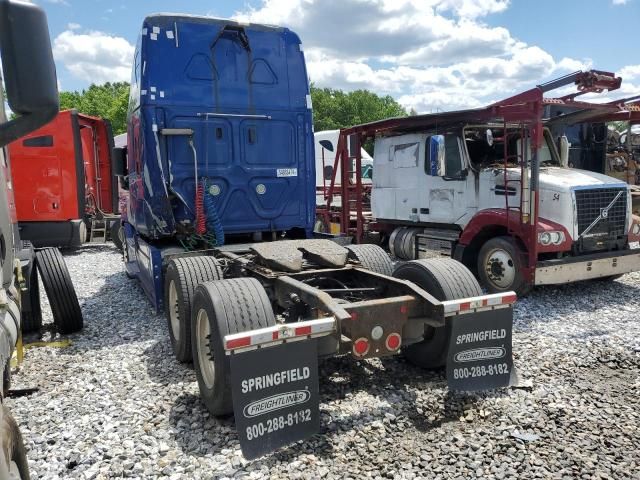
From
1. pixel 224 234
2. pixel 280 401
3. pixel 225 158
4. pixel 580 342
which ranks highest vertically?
pixel 225 158

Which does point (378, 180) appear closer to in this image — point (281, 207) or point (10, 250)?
point (281, 207)

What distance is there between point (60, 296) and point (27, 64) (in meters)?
4.37

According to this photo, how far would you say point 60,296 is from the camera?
216 inches

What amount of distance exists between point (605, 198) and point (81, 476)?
7036 millimetres

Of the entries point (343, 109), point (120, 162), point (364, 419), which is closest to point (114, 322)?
point (120, 162)

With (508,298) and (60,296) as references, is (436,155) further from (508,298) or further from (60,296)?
(60,296)

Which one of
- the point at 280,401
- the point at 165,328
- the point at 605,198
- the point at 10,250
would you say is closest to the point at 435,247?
the point at 605,198

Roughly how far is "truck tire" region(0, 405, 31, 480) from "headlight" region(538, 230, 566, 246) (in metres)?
6.22

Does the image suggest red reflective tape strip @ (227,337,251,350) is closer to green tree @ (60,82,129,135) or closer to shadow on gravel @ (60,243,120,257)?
shadow on gravel @ (60,243,120,257)

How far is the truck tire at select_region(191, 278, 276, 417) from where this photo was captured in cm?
335

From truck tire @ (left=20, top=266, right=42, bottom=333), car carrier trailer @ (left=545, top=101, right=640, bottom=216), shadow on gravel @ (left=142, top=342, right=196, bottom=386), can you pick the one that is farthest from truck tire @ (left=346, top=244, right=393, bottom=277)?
car carrier trailer @ (left=545, top=101, right=640, bottom=216)

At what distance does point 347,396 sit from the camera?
12.9 feet

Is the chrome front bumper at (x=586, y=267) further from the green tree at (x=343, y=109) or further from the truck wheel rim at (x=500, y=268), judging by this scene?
the green tree at (x=343, y=109)

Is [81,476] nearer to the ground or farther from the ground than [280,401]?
nearer to the ground
